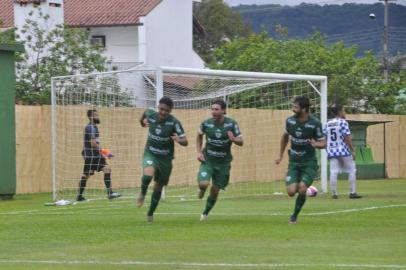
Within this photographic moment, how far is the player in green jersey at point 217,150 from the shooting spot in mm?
17436

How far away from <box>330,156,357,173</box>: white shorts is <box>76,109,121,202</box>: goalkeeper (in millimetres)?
4715

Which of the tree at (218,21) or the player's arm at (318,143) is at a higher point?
the tree at (218,21)

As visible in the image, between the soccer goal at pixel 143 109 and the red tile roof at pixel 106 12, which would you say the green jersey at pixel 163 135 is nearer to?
the soccer goal at pixel 143 109

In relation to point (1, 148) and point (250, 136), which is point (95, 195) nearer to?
point (1, 148)

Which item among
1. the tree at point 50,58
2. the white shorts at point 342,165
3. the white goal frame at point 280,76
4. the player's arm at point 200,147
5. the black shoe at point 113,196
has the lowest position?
the black shoe at point 113,196

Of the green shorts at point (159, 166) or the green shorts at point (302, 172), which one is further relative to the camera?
the green shorts at point (159, 166)

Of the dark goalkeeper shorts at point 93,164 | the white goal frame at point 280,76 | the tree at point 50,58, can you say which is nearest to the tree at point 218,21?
the tree at point 50,58

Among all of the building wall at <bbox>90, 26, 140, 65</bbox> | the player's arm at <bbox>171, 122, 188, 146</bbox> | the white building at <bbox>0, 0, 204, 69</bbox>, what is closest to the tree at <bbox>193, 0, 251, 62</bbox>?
the white building at <bbox>0, 0, 204, 69</bbox>

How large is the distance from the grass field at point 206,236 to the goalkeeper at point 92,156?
3.71 feet

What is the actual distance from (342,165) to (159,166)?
7.48 metres

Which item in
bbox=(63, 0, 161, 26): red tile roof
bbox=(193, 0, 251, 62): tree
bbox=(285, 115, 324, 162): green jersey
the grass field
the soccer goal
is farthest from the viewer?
bbox=(193, 0, 251, 62): tree

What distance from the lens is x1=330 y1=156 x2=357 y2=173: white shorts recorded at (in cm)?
2370

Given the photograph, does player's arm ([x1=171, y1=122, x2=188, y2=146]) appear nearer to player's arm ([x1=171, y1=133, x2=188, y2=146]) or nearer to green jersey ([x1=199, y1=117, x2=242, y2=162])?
player's arm ([x1=171, y1=133, x2=188, y2=146])

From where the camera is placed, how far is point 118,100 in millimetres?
26234
